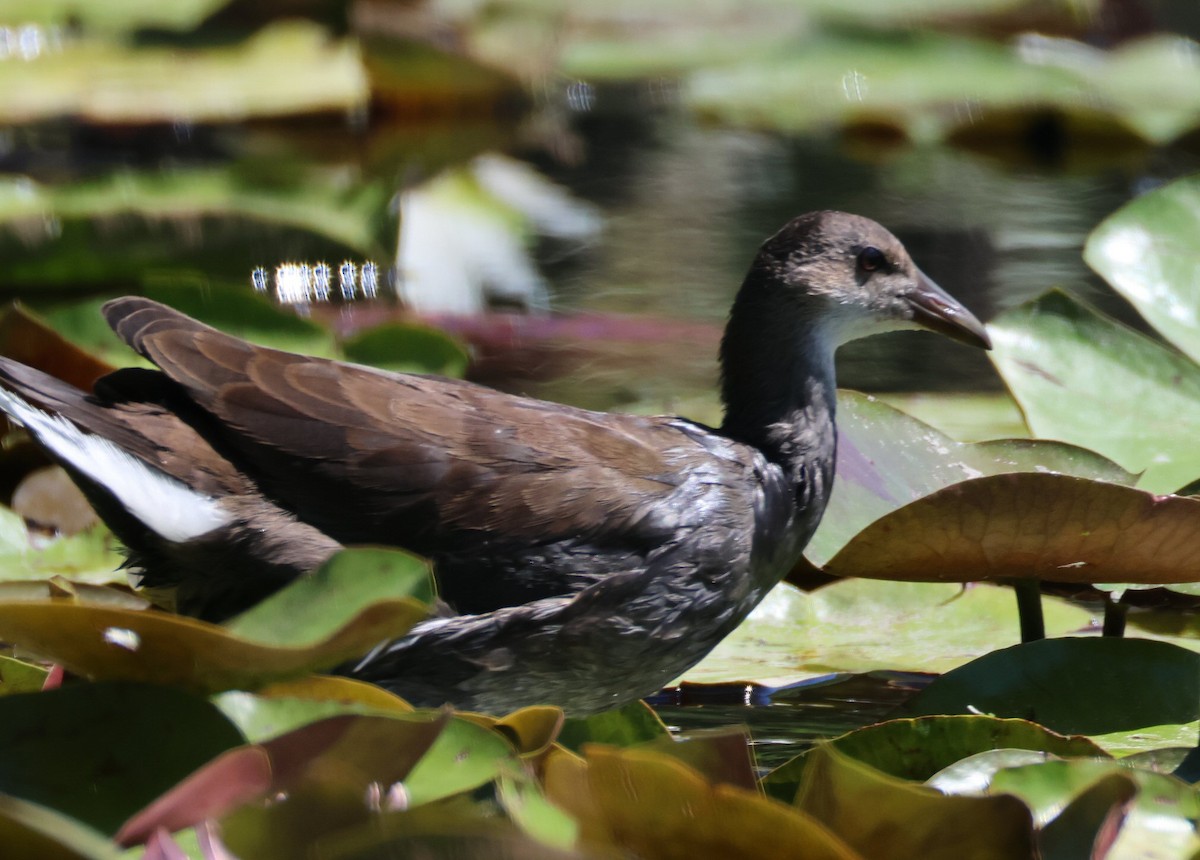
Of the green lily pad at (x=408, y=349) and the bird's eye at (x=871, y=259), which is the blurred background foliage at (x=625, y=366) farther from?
the bird's eye at (x=871, y=259)

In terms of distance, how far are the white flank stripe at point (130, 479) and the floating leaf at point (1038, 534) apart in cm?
84

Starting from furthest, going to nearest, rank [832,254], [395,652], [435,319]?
[435,319] < [832,254] < [395,652]

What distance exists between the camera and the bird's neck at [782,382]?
2.48m

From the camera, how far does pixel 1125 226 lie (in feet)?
8.73

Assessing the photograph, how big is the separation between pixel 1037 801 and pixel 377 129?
5.92m

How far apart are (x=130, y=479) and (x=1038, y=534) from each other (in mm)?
1154

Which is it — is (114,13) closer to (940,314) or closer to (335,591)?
(940,314)

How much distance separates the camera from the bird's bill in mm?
2615

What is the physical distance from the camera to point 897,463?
8.19 ft

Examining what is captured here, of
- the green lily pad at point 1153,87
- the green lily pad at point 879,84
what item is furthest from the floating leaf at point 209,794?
the green lily pad at point 879,84

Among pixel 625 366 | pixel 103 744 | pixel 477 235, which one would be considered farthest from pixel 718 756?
pixel 477 235

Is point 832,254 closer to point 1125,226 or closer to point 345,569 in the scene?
point 1125,226

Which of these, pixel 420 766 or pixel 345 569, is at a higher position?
pixel 345 569

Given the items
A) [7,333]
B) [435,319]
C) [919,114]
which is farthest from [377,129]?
[7,333]
